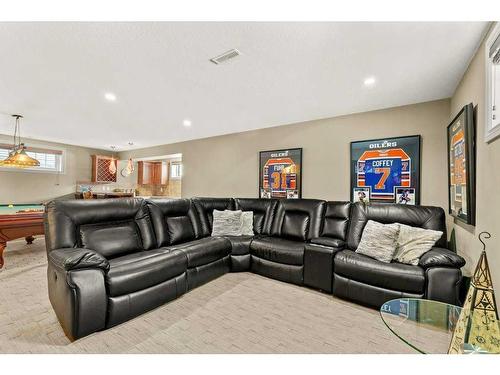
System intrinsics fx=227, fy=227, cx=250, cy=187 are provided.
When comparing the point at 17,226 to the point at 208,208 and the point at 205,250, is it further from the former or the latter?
the point at 205,250

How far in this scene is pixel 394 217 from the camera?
2865mm

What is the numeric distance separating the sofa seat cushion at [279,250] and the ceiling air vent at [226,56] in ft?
7.70

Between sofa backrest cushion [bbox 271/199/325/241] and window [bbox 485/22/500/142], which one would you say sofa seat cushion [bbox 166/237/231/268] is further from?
window [bbox 485/22/500/142]

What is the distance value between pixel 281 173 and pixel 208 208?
154 cm

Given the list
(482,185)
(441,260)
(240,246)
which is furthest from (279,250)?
(482,185)

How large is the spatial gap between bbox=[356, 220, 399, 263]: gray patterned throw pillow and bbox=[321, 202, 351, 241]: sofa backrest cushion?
427 millimetres

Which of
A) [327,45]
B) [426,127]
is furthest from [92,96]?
[426,127]

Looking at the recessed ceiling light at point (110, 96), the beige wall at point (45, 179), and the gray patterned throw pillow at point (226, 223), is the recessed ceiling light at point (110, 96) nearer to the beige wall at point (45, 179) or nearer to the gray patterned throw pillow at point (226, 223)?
the gray patterned throw pillow at point (226, 223)

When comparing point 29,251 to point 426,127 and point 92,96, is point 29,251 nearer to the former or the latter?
point 92,96

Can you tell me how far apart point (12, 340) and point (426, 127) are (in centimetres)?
491

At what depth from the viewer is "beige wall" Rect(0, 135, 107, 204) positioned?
5648 millimetres

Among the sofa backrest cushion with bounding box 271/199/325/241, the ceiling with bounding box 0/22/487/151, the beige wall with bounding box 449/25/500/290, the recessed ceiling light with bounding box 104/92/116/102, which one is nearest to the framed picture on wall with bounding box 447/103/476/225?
the beige wall with bounding box 449/25/500/290

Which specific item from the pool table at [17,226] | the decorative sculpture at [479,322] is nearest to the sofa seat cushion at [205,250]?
the decorative sculpture at [479,322]
